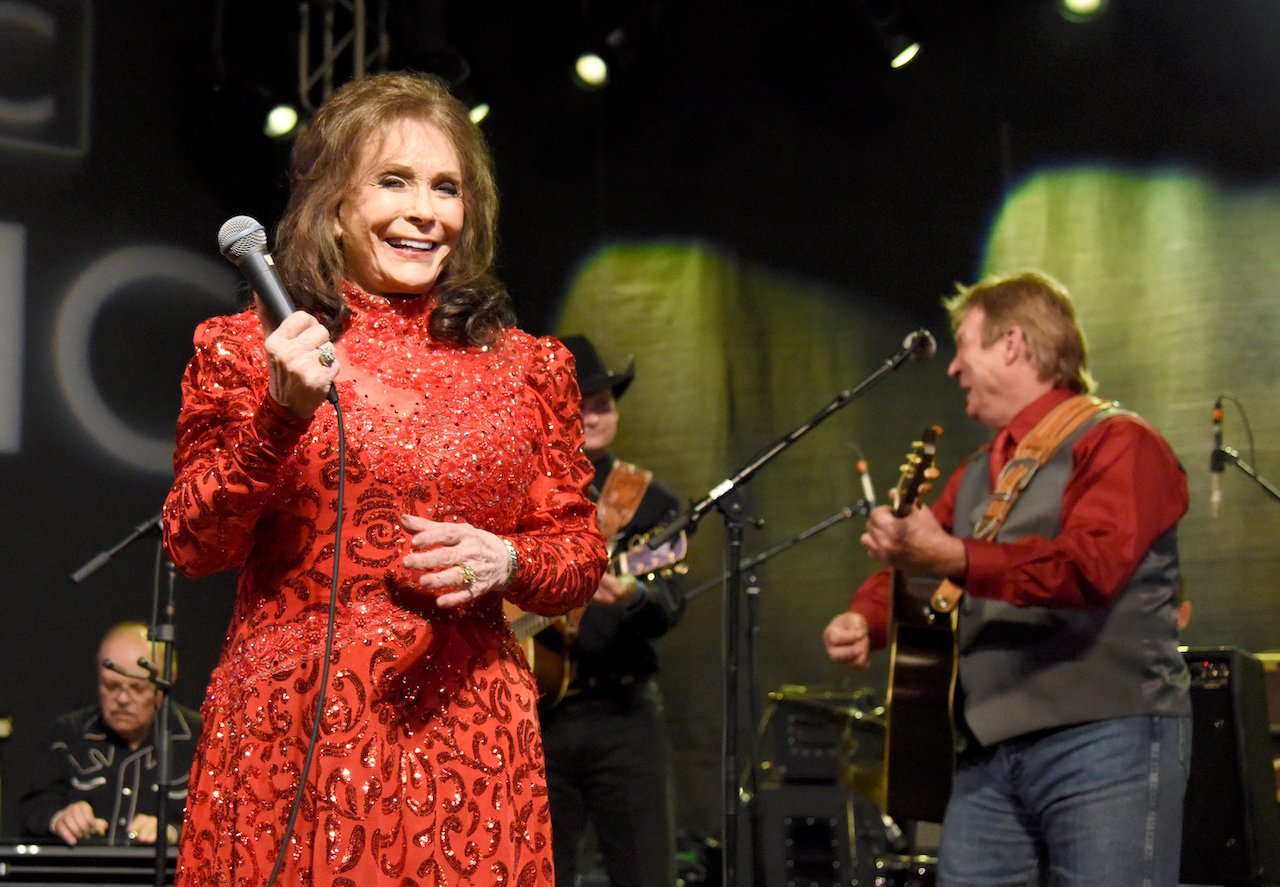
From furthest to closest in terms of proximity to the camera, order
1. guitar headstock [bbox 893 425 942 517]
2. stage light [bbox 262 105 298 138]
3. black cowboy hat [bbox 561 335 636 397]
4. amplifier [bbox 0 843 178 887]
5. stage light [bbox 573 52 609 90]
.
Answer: stage light [bbox 573 52 609 90]
stage light [bbox 262 105 298 138]
black cowboy hat [bbox 561 335 636 397]
amplifier [bbox 0 843 178 887]
guitar headstock [bbox 893 425 942 517]

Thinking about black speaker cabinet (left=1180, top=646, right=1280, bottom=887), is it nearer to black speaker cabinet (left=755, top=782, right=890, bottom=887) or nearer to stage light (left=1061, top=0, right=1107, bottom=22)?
black speaker cabinet (left=755, top=782, right=890, bottom=887)

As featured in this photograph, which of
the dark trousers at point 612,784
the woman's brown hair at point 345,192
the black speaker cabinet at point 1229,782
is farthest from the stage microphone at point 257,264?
the black speaker cabinet at point 1229,782

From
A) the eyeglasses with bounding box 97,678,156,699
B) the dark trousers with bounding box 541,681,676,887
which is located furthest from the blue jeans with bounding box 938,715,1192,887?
the eyeglasses with bounding box 97,678,156,699

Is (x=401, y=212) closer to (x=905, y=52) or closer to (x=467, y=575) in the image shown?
(x=467, y=575)

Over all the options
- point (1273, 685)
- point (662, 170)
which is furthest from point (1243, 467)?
point (662, 170)

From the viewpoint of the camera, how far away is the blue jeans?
310 cm

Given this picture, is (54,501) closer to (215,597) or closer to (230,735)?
(215,597)

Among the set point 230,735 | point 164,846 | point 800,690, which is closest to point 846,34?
point 800,690

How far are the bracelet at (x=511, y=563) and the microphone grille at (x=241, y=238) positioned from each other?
1.67ft

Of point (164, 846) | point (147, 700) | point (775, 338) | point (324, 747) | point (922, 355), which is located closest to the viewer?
point (324, 747)

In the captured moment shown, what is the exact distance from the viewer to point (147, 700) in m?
6.21

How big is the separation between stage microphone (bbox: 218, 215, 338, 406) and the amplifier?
2.94 metres

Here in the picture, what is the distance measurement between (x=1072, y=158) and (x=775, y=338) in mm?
1491

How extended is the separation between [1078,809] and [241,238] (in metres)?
2.22
